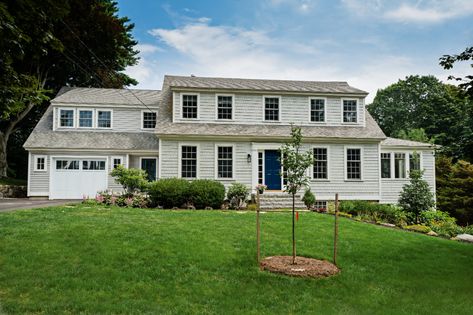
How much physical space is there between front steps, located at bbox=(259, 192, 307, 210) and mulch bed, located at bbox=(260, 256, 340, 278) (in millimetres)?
7677

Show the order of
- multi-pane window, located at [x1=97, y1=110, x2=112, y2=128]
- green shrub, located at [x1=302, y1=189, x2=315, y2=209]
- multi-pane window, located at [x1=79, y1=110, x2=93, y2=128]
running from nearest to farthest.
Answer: green shrub, located at [x1=302, y1=189, x2=315, y2=209], multi-pane window, located at [x1=79, y1=110, x2=93, y2=128], multi-pane window, located at [x1=97, y1=110, x2=112, y2=128]

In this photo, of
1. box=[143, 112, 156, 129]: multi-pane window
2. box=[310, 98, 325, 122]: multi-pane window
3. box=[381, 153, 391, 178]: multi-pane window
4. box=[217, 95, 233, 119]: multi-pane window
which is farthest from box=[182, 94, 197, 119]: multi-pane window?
box=[381, 153, 391, 178]: multi-pane window

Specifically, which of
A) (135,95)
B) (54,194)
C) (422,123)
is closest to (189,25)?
(135,95)

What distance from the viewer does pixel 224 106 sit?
18.2 meters

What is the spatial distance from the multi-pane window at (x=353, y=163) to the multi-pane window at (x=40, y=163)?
1678 cm

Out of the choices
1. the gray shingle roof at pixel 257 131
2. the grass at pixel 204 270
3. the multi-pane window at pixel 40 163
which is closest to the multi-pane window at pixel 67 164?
the multi-pane window at pixel 40 163

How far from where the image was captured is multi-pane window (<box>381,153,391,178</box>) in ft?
62.9

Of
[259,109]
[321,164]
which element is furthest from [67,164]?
[321,164]

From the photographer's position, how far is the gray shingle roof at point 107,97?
20828 millimetres

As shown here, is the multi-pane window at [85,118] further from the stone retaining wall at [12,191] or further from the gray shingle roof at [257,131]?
the gray shingle roof at [257,131]

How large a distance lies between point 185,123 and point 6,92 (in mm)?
11534

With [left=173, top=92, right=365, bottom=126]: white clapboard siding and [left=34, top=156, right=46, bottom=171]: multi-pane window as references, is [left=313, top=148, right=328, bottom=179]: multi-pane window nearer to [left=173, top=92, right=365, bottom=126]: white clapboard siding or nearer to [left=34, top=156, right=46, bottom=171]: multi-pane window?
[left=173, top=92, right=365, bottom=126]: white clapboard siding

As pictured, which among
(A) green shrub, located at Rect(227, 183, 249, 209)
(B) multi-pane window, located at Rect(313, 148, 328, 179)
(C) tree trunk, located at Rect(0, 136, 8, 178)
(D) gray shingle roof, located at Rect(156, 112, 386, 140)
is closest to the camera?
(A) green shrub, located at Rect(227, 183, 249, 209)

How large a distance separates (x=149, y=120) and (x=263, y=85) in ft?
24.8
